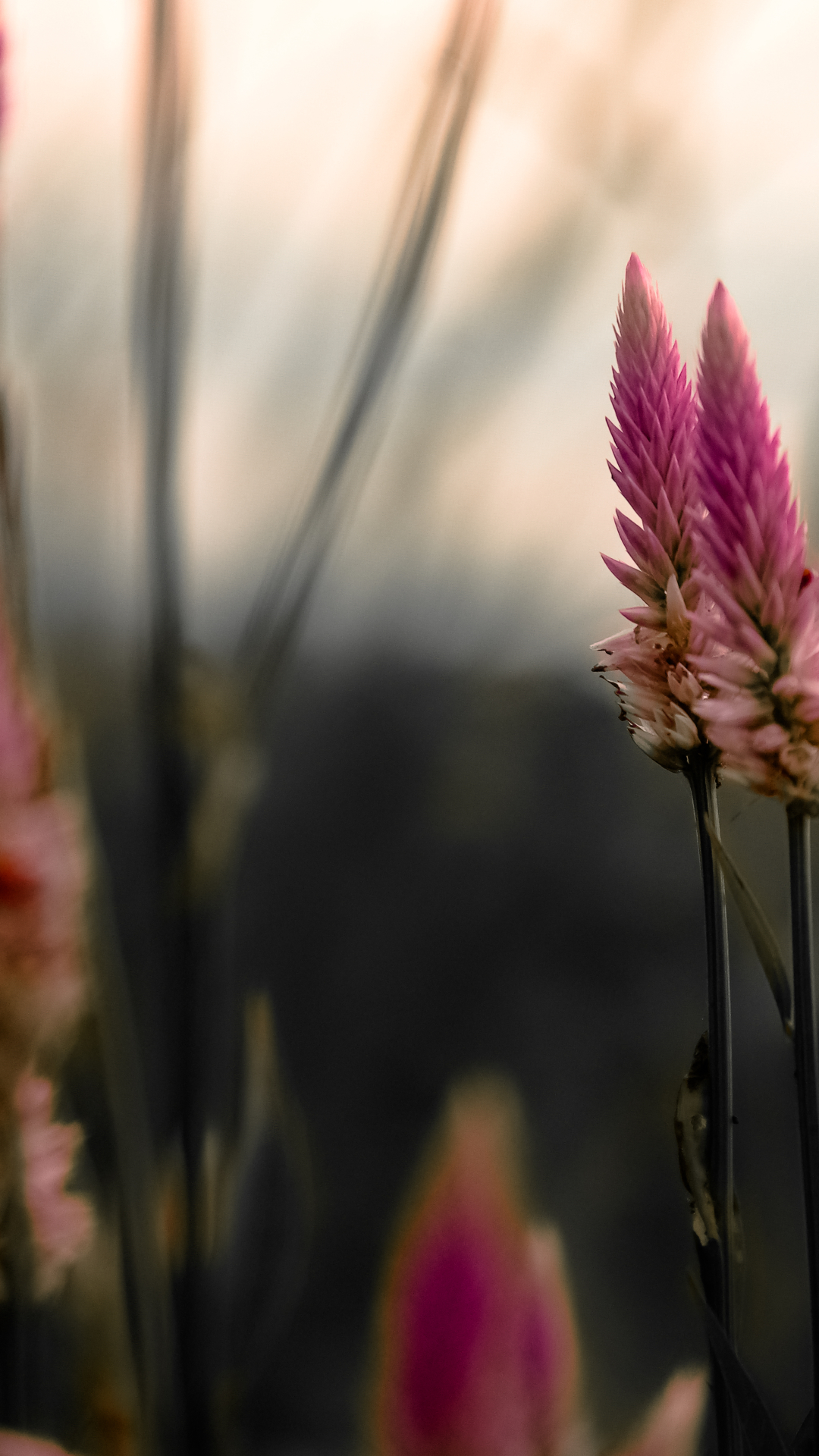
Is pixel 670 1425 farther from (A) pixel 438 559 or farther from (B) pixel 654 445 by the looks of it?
(A) pixel 438 559

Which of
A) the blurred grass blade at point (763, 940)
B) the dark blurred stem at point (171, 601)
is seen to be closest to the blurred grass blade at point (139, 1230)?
the dark blurred stem at point (171, 601)

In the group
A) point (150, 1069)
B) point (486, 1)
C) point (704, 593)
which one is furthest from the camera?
point (150, 1069)

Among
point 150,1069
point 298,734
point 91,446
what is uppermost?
point 91,446

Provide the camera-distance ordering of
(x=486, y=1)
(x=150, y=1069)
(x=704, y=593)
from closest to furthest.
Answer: (x=704, y=593) → (x=486, y=1) → (x=150, y=1069)

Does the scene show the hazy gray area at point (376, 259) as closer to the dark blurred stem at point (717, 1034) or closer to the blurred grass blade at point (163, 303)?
the blurred grass blade at point (163, 303)

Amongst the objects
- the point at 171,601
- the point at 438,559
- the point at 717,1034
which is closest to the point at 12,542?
the point at 171,601

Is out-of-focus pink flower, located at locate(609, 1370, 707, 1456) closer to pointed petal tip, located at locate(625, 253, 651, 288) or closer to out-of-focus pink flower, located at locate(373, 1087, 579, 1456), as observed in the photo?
out-of-focus pink flower, located at locate(373, 1087, 579, 1456)

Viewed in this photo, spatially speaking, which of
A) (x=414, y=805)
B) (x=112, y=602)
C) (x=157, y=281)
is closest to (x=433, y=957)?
(x=414, y=805)

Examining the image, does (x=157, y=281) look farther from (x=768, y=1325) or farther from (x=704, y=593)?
(x=768, y=1325)
